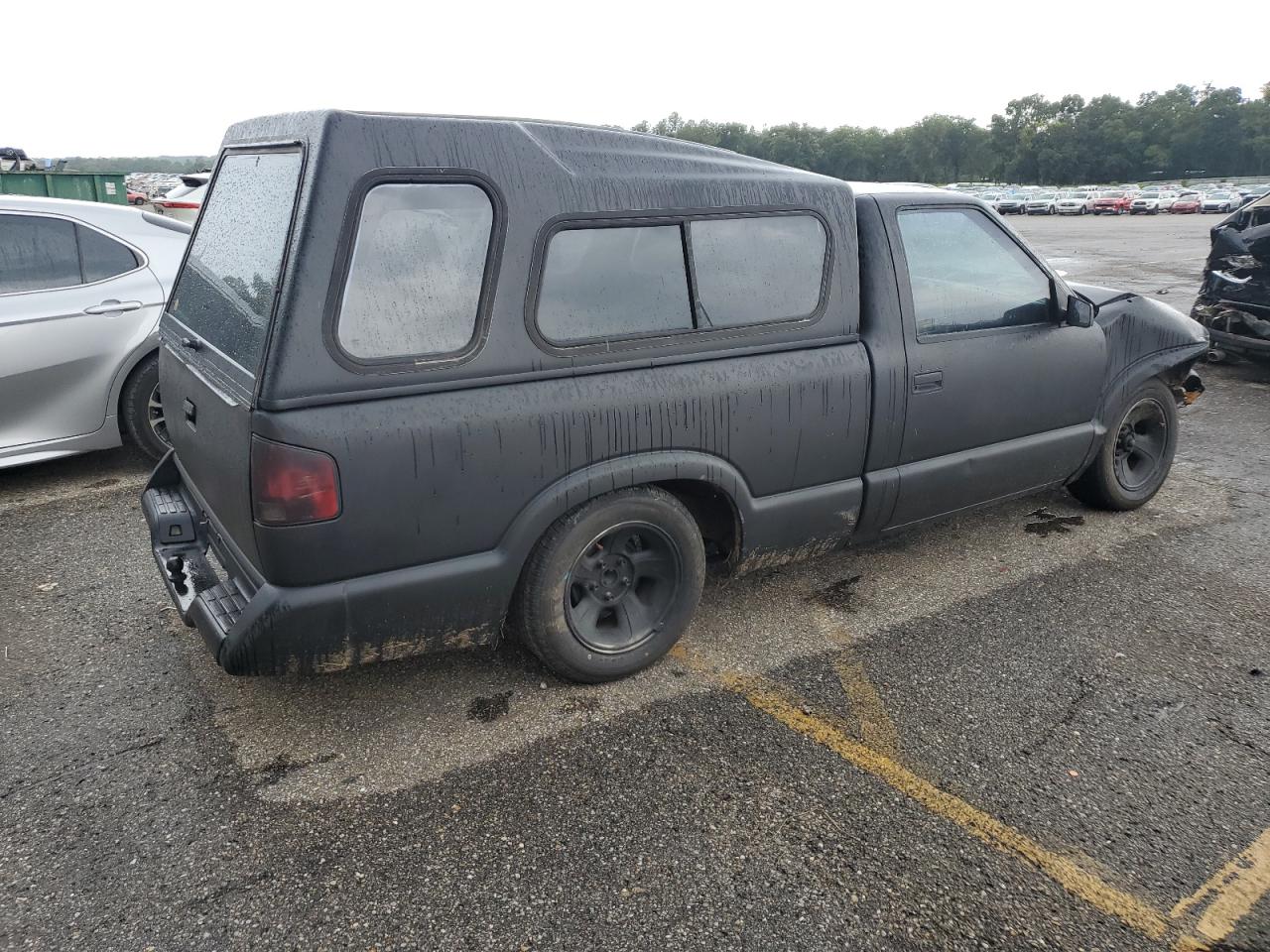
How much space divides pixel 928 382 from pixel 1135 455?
6.26 feet

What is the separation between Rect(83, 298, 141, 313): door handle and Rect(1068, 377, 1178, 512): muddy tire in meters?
5.28

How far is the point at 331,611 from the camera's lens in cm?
271

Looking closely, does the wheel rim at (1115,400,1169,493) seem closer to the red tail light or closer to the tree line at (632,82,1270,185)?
the red tail light

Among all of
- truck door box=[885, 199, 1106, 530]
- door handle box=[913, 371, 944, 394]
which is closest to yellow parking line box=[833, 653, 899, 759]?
truck door box=[885, 199, 1106, 530]

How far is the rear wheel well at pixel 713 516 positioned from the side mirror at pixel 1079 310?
192cm

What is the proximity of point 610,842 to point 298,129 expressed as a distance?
2.26 meters

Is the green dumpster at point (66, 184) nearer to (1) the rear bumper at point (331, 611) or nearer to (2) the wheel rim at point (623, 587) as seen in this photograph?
(1) the rear bumper at point (331, 611)

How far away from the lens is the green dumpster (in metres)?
13.5

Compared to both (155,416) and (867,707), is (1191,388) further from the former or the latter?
(155,416)

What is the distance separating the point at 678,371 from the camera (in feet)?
10.4

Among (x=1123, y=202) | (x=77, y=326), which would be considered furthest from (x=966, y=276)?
(x=1123, y=202)

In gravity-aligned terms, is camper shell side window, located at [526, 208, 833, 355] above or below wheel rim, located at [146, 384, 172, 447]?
above

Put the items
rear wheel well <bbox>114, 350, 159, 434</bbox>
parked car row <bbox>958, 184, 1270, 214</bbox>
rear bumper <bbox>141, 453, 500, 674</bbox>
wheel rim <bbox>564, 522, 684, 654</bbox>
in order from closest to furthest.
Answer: rear bumper <bbox>141, 453, 500, 674</bbox>, wheel rim <bbox>564, 522, 684, 654</bbox>, rear wheel well <bbox>114, 350, 159, 434</bbox>, parked car row <bbox>958, 184, 1270, 214</bbox>

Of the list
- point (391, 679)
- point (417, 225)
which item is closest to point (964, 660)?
point (391, 679)
